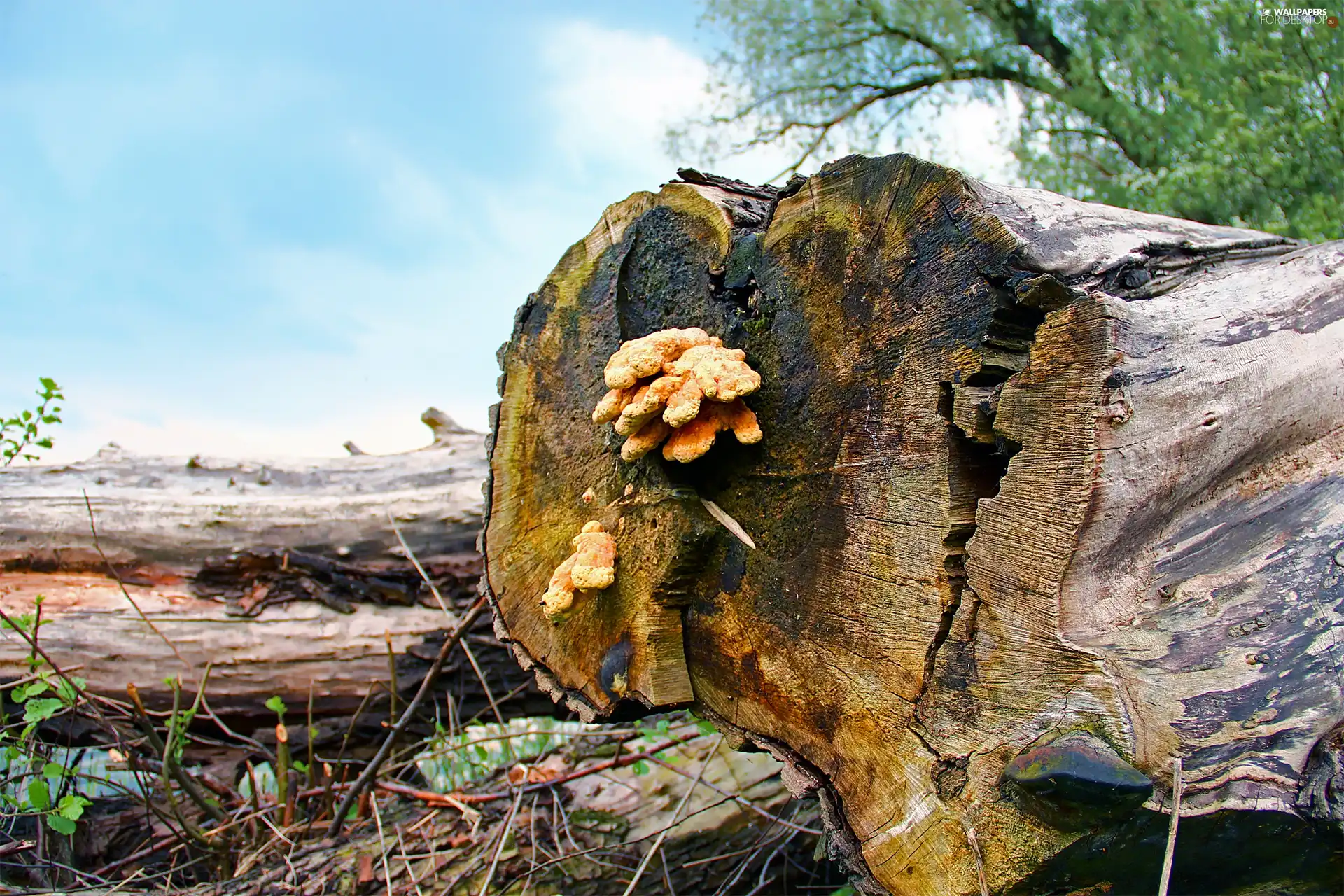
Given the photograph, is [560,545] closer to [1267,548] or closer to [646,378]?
[646,378]

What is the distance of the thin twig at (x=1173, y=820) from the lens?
1204 millimetres

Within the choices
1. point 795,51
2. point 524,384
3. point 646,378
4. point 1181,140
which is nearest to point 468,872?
point 524,384

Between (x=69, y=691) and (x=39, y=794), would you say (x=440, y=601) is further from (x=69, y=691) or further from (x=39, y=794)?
(x=39, y=794)

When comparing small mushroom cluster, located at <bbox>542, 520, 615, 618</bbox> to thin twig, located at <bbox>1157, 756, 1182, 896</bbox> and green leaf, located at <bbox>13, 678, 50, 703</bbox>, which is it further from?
green leaf, located at <bbox>13, 678, 50, 703</bbox>

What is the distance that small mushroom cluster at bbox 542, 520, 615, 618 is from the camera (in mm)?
1816

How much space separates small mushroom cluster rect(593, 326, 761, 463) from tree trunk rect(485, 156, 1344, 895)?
0.29 ft

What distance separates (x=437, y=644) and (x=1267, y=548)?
2.84m

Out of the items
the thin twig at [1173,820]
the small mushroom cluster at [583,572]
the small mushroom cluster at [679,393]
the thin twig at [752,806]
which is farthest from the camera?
the thin twig at [752,806]

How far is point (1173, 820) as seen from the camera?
124 centimetres

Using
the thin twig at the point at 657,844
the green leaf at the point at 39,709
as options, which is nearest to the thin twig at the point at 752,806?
the thin twig at the point at 657,844

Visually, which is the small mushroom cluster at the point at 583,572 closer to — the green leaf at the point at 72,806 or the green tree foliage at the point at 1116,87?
the green leaf at the point at 72,806

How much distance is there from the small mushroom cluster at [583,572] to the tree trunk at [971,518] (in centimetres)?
5

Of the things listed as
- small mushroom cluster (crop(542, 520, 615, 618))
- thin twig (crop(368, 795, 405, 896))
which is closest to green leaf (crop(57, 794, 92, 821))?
thin twig (crop(368, 795, 405, 896))

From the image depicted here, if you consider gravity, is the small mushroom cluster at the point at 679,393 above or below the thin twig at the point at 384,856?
above
